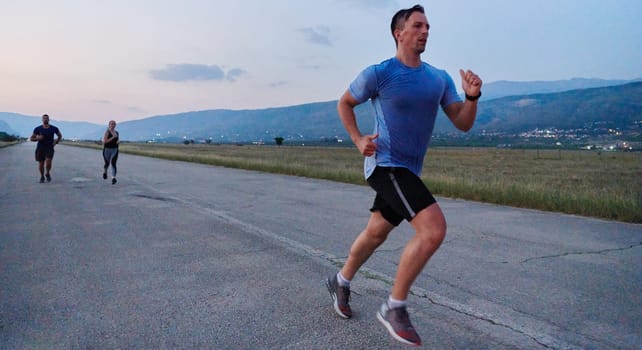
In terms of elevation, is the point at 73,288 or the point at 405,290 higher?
the point at 405,290

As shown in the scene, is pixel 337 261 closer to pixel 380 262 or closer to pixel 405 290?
pixel 380 262

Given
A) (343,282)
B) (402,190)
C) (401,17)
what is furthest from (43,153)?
(402,190)

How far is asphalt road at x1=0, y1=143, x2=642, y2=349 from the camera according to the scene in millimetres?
3217

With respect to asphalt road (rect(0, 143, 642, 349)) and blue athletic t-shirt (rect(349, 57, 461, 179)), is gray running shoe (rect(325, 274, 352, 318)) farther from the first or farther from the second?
blue athletic t-shirt (rect(349, 57, 461, 179))

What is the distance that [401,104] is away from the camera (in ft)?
9.58

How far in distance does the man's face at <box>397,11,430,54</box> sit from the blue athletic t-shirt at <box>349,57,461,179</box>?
0.38 ft

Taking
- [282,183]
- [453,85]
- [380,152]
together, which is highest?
[453,85]

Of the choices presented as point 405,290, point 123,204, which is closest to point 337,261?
point 405,290

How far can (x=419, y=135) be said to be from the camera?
3.00 m

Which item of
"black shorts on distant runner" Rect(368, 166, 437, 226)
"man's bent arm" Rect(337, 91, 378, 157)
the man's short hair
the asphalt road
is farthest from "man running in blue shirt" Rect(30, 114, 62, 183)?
"black shorts on distant runner" Rect(368, 166, 437, 226)

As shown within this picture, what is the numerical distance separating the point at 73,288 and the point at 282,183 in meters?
10.4

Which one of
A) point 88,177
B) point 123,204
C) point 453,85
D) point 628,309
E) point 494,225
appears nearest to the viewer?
point 453,85

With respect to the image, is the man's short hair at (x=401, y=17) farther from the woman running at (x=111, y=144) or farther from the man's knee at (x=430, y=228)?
the woman running at (x=111, y=144)

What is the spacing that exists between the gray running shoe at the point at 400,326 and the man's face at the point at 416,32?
1.55 meters
